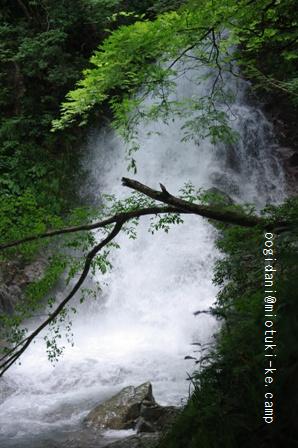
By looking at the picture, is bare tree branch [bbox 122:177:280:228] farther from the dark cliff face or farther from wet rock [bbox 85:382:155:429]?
the dark cliff face

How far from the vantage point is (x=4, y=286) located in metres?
11.3

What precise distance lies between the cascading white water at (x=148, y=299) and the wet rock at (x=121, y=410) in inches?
14.9

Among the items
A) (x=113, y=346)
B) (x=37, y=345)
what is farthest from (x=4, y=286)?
(x=113, y=346)

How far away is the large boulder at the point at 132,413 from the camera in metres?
6.33

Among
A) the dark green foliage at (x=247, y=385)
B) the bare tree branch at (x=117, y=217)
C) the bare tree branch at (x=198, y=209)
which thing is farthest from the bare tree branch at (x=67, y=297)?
the dark green foliage at (x=247, y=385)

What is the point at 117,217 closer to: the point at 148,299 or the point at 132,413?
the point at 132,413

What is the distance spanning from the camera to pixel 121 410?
6.62 metres

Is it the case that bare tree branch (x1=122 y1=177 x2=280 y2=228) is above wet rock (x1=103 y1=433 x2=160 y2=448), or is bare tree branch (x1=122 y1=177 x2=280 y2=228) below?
above

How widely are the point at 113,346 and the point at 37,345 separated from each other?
1749 millimetres

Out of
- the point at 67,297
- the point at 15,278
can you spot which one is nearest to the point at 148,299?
the point at 15,278

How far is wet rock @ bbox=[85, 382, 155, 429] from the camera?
21.3 feet

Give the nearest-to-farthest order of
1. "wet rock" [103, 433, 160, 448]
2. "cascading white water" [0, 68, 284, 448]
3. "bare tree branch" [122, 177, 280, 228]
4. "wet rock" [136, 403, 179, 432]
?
"bare tree branch" [122, 177, 280, 228] < "wet rock" [103, 433, 160, 448] < "wet rock" [136, 403, 179, 432] < "cascading white water" [0, 68, 284, 448]

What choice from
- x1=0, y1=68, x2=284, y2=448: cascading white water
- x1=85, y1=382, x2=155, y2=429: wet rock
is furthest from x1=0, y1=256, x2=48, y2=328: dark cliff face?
x1=85, y1=382, x2=155, y2=429: wet rock

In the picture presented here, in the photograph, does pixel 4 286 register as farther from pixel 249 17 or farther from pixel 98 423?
pixel 249 17
